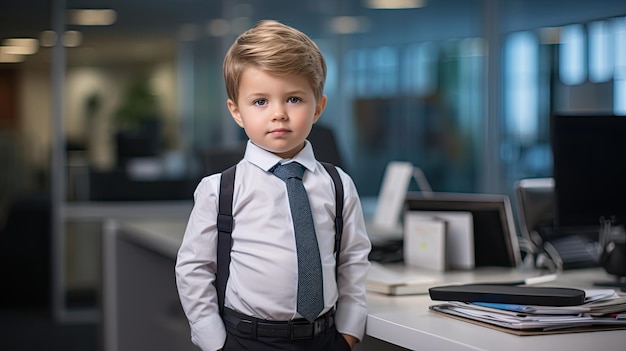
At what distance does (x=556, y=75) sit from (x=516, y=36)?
1.65 feet

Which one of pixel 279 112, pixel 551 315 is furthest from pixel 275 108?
pixel 551 315

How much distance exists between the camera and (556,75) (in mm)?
6898

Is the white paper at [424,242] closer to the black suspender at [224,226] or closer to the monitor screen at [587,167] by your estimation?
the monitor screen at [587,167]

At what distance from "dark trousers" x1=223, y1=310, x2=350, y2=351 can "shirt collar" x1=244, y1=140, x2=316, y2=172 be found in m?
0.31

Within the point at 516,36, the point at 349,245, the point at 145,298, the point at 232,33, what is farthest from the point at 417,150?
the point at 349,245

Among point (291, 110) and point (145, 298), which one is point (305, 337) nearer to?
point (291, 110)

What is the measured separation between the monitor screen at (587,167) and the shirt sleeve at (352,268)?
2.49 ft

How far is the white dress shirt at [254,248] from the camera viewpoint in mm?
1569

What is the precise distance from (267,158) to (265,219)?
0.40 ft

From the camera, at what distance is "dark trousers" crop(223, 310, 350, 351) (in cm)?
159

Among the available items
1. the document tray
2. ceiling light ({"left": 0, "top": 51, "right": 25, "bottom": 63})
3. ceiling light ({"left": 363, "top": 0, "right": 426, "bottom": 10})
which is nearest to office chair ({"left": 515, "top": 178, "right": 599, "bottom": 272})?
the document tray

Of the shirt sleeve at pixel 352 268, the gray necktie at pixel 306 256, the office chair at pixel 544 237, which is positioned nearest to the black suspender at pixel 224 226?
the gray necktie at pixel 306 256

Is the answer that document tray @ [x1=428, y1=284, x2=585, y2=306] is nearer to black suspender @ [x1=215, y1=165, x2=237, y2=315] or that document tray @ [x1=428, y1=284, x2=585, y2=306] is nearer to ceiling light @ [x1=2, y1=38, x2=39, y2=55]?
black suspender @ [x1=215, y1=165, x2=237, y2=315]

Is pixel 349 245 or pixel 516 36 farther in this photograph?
pixel 516 36
